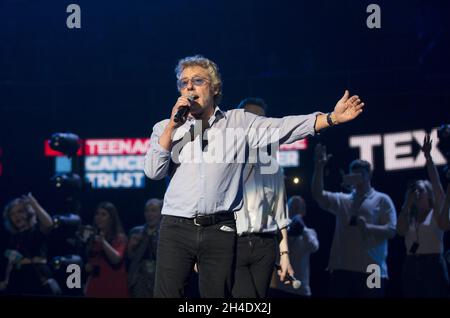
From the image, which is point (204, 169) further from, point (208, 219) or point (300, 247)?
point (300, 247)

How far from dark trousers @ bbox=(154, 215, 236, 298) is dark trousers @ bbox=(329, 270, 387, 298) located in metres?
3.10

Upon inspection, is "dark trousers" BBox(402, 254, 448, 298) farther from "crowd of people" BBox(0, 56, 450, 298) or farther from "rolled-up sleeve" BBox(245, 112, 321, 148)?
"rolled-up sleeve" BBox(245, 112, 321, 148)

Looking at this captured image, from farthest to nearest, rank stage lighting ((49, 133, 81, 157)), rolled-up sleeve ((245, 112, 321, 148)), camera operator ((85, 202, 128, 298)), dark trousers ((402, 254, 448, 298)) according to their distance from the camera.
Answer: stage lighting ((49, 133, 81, 157)) → camera operator ((85, 202, 128, 298)) → dark trousers ((402, 254, 448, 298)) → rolled-up sleeve ((245, 112, 321, 148))

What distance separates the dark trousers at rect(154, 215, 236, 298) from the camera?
115 inches

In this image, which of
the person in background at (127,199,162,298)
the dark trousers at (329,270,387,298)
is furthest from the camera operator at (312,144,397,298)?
the person in background at (127,199,162,298)

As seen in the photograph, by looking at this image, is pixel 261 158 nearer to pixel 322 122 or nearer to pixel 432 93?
pixel 322 122

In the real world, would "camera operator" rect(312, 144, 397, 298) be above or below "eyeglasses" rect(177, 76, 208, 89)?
below

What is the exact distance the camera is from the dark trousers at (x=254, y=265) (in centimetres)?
357

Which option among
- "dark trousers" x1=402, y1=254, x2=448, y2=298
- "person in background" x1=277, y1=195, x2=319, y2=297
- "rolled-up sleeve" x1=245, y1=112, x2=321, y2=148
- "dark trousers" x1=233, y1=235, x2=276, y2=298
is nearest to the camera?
"rolled-up sleeve" x1=245, y1=112, x2=321, y2=148

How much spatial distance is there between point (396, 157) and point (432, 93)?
1.06 metres

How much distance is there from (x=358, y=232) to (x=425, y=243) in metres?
0.57

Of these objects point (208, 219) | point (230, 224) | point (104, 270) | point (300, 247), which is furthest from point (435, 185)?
point (208, 219)

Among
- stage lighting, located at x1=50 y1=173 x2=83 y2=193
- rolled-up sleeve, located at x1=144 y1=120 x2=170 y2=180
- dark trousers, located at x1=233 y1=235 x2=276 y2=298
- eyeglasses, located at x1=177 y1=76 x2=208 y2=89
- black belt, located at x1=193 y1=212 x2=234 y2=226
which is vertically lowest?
dark trousers, located at x1=233 y1=235 x2=276 y2=298

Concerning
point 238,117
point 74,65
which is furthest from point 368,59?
point 238,117
